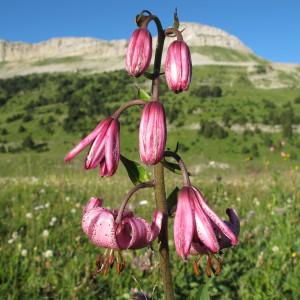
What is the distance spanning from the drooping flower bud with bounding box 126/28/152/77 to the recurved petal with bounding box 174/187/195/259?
0.34 metres

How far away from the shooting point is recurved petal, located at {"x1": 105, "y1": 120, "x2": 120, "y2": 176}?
1290mm

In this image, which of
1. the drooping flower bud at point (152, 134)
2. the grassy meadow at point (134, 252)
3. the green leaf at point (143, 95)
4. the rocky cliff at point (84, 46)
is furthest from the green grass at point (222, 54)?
the drooping flower bud at point (152, 134)

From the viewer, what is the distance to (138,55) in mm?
1346

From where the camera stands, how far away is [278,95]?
45.2 m

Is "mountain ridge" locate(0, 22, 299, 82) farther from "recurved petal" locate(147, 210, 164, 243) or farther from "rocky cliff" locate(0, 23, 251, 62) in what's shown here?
"recurved petal" locate(147, 210, 164, 243)

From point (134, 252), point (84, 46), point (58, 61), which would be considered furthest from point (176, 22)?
point (84, 46)

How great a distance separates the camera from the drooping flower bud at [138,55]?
52.5 inches

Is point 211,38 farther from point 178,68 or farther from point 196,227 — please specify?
point 196,227

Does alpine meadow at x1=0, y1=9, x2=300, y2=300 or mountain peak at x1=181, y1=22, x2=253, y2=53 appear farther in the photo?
mountain peak at x1=181, y1=22, x2=253, y2=53

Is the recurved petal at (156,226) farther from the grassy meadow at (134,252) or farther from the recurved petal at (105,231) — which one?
the grassy meadow at (134,252)

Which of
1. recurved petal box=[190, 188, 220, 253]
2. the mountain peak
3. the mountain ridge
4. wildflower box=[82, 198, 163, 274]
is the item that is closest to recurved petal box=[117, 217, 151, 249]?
wildflower box=[82, 198, 163, 274]

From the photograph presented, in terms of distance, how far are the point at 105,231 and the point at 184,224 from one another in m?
0.20

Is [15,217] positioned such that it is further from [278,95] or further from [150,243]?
[278,95]

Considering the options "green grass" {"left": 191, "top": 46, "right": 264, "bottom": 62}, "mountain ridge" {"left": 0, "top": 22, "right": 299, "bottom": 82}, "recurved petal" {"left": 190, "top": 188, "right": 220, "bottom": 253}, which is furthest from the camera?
"mountain ridge" {"left": 0, "top": 22, "right": 299, "bottom": 82}
